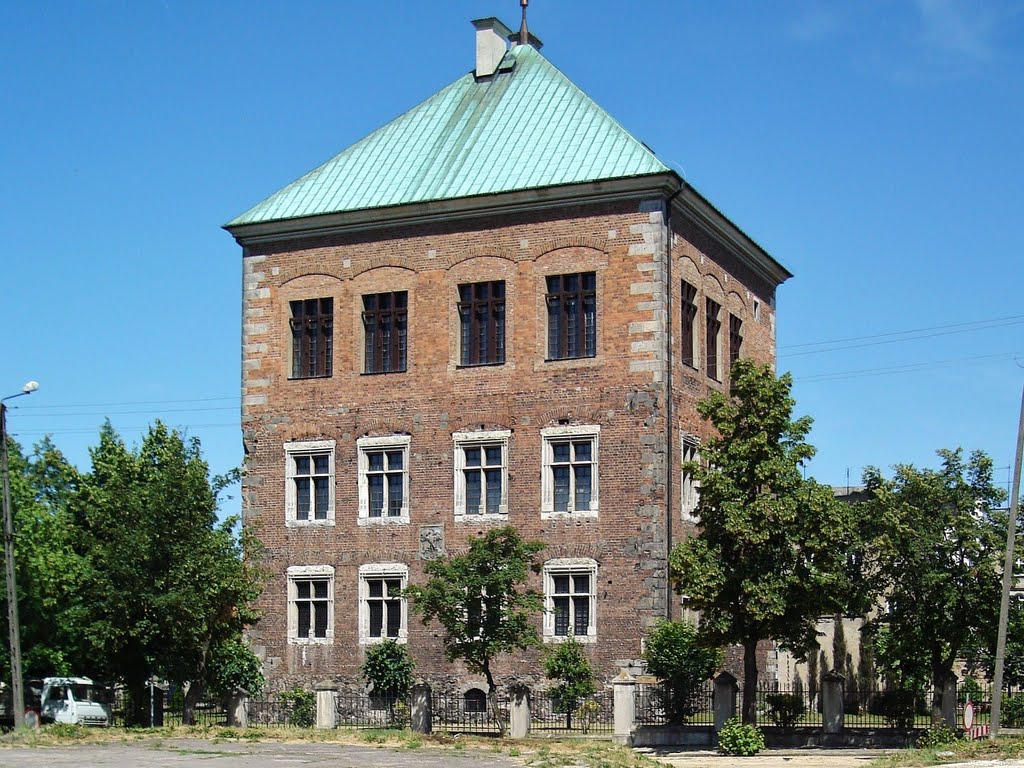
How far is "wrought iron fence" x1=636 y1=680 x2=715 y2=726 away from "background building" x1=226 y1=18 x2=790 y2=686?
5.39 feet

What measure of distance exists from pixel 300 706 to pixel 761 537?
14.3m

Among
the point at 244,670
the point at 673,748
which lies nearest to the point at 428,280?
the point at 244,670

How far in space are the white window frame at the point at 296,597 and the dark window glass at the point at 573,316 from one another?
8882 millimetres

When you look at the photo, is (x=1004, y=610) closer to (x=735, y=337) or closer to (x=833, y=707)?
(x=833, y=707)

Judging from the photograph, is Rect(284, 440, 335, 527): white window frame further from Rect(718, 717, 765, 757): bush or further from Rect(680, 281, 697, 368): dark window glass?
Rect(718, 717, 765, 757): bush

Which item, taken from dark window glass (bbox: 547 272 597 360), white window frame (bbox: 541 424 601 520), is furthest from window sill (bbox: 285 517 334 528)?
dark window glass (bbox: 547 272 597 360)

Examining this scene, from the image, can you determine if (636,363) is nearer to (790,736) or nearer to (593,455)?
(593,455)

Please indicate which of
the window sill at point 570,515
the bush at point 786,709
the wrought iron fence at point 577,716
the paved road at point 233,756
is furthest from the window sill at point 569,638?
the paved road at point 233,756

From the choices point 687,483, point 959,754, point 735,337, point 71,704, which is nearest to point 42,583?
point 71,704

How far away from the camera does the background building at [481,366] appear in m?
44.6

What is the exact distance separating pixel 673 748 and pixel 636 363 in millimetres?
10452

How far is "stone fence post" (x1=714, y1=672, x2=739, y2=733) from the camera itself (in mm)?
40281

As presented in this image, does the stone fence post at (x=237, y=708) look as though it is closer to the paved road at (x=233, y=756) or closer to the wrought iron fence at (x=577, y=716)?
the paved road at (x=233, y=756)

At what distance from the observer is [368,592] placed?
154ft
